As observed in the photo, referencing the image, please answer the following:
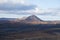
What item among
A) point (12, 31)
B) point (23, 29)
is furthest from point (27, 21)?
point (12, 31)

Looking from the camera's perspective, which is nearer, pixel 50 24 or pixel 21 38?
pixel 21 38

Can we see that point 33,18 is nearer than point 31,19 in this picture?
Yes

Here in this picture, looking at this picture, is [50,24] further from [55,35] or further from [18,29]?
[18,29]

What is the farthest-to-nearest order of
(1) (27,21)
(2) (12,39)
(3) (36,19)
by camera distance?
(3) (36,19) < (1) (27,21) < (2) (12,39)

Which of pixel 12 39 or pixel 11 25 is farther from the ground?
pixel 11 25

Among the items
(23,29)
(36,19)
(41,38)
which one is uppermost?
(36,19)

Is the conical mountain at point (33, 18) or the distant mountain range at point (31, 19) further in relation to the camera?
the conical mountain at point (33, 18)

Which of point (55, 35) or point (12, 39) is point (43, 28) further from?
point (12, 39)

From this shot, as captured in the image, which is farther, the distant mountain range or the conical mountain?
the conical mountain

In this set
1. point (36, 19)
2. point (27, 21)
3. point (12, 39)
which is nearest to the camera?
point (12, 39)
